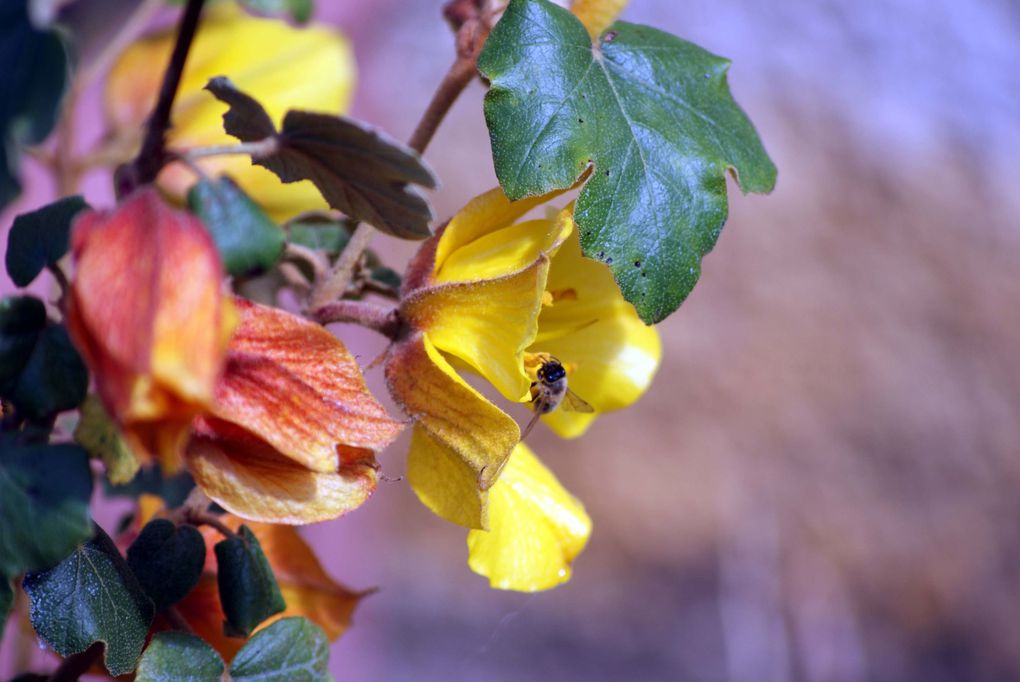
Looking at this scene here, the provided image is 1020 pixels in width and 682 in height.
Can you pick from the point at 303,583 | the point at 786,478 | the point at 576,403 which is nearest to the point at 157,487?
the point at 303,583

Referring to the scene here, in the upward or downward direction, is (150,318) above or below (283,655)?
above

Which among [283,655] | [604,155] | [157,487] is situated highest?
[604,155]

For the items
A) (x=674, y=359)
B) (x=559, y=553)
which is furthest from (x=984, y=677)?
(x=559, y=553)

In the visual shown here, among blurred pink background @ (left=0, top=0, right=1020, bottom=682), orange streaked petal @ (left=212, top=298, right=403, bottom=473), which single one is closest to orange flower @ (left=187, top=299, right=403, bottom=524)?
orange streaked petal @ (left=212, top=298, right=403, bottom=473)

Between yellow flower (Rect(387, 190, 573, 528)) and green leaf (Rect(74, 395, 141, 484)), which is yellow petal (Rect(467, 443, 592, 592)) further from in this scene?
green leaf (Rect(74, 395, 141, 484))

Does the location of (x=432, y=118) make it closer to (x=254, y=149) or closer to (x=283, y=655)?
(x=254, y=149)

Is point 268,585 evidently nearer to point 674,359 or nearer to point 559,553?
point 559,553

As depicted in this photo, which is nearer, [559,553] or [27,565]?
[27,565]
